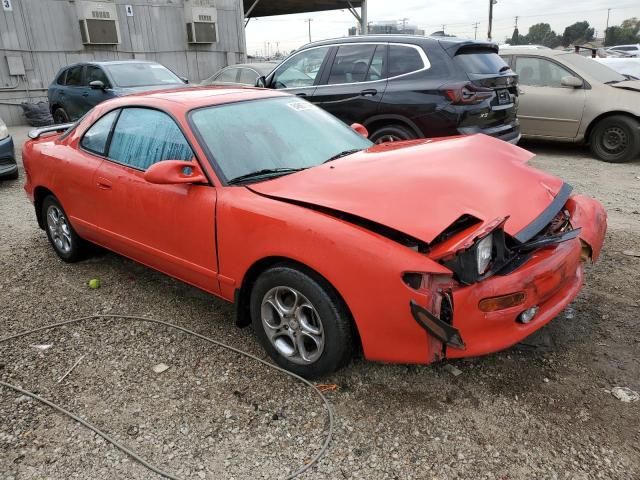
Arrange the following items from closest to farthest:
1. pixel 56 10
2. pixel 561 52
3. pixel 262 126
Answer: pixel 262 126 < pixel 561 52 < pixel 56 10

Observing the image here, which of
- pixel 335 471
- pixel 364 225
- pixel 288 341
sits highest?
pixel 364 225

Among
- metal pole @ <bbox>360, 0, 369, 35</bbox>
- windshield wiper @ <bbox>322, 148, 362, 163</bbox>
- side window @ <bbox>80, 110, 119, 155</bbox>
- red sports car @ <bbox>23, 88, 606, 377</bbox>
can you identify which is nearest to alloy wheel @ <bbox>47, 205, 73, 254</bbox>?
red sports car @ <bbox>23, 88, 606, 377</bbox>

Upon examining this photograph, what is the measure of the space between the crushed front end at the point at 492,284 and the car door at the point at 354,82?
3943 mm

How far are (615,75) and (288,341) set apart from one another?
7.95m

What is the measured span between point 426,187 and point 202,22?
54.1ft

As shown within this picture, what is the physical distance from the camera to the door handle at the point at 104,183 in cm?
358

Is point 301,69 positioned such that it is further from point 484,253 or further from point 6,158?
point 484,253

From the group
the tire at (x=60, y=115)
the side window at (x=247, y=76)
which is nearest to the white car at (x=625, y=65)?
the side window at (x=247, y=76)

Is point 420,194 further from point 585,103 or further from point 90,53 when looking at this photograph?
point 90,53

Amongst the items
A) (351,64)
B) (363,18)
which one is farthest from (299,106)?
(363,18)

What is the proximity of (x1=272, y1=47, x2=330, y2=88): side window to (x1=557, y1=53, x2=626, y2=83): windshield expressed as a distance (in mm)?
4101

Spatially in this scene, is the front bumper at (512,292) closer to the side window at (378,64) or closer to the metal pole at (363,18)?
the side window at (378,64)

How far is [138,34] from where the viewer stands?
1575cm

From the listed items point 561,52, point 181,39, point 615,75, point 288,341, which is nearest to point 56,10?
point 181,39
